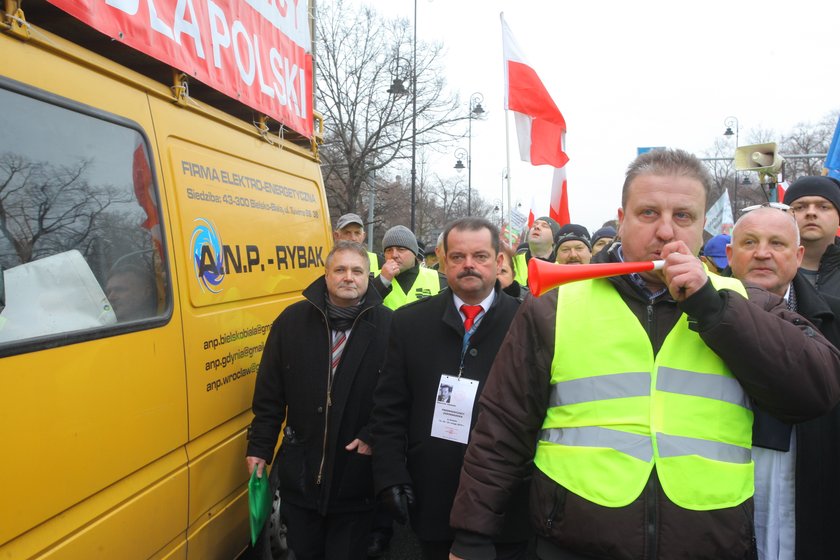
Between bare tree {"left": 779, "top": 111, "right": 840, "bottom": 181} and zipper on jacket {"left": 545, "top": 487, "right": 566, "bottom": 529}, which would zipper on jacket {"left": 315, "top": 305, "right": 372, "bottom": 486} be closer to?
zipper on jacket {"left": 545, "top": 487, "right": 566, "bottom": 529}

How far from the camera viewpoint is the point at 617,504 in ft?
4.78

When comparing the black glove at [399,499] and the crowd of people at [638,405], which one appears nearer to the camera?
the crowd of people at [638,405]

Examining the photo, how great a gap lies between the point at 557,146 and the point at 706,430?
217 inches

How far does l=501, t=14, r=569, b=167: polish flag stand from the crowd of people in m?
4.15

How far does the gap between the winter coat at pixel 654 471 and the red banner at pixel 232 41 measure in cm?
183

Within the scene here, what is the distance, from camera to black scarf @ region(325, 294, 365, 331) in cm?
301

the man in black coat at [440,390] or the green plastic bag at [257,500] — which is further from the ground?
the man in black coat at [440,390]

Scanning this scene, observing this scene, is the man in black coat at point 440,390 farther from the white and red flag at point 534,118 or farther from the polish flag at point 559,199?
the white and red flag at point 534,118

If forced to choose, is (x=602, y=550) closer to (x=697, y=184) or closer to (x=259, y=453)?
(x=697, y=184)

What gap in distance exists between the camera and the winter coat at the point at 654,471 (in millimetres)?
1426

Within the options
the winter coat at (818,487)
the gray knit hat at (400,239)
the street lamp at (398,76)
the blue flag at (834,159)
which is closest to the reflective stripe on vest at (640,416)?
the winter coat at (818,487)

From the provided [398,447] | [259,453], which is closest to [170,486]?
[259,453]

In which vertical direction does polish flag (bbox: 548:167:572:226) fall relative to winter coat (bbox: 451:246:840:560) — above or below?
above

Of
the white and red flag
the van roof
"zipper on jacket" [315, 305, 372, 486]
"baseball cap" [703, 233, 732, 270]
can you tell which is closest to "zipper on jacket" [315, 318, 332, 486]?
"zipper on jacket" [315, 305, 372, 486]
